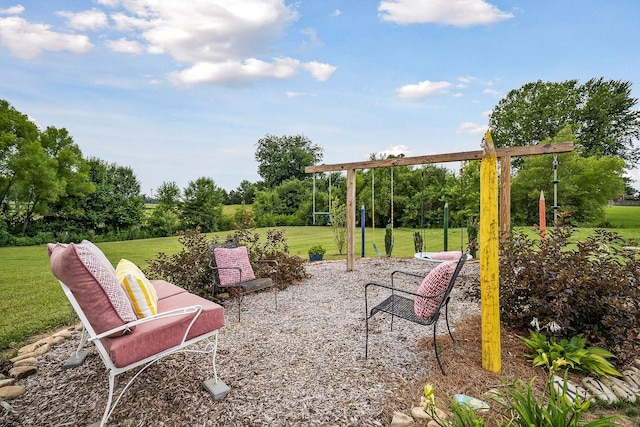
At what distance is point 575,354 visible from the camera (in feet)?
8.89

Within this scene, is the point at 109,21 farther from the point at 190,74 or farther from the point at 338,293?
the point at 338,293

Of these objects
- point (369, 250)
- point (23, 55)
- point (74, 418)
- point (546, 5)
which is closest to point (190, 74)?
point (23, 55)

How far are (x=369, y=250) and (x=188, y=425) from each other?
9.97 meters

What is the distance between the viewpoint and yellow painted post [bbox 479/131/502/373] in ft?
8.40

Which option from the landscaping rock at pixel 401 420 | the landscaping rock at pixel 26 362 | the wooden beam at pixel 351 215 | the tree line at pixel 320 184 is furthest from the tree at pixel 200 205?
the landscaping rock at pixel 401 420

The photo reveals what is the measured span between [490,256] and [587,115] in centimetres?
2309

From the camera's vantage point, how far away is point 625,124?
19.8 meters

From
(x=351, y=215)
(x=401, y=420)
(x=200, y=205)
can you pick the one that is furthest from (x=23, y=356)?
(x=200, y=205)

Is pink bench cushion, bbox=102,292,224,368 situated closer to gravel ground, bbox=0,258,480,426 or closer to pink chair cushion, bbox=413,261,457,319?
gravel ground, bbox=0,258,480,426

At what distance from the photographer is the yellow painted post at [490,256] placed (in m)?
2.56

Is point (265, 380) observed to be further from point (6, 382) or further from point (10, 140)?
point (10, 140)

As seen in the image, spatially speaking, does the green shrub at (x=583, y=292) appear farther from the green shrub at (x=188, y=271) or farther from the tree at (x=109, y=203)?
the tree at (x=109, y=203)

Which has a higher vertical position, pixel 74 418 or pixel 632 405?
pixel 74 418

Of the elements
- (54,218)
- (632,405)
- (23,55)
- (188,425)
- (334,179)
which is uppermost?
(23,55)
